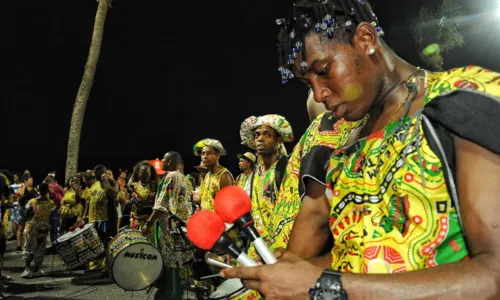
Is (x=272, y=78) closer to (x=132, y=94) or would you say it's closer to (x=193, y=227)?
(x=132, y=94)

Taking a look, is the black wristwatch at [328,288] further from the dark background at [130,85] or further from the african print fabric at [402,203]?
the dark background at [130,85]

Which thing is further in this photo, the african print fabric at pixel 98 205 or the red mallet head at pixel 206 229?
the african print fabric at pixel 98 205

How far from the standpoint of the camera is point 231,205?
1706mm

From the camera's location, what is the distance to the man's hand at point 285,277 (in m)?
1.32

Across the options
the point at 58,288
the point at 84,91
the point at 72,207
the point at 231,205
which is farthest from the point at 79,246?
the point at 84,91

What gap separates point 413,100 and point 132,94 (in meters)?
37.1

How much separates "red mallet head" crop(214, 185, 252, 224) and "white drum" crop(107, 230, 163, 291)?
5.18 metres

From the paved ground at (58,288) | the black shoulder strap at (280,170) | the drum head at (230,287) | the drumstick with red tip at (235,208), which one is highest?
the drumstick with red tip at (235,208)

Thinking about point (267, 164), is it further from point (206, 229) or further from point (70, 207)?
point (70, 207)

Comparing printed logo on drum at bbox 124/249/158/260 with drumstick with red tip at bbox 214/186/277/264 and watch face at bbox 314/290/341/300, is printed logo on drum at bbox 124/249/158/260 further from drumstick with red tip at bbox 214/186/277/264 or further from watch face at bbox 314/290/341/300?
watch face at bbox 314/290/341/300

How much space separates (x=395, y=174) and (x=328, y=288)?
38 cm

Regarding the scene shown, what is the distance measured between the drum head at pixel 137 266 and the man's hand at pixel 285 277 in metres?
5.55

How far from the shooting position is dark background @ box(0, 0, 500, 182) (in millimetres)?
32594

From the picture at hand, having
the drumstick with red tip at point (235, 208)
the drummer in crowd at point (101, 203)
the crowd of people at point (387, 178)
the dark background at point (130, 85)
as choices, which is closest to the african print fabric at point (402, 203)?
the crowd of people at point (387, 178)
